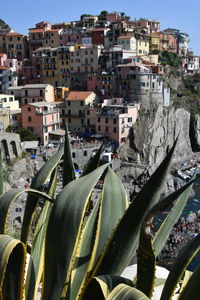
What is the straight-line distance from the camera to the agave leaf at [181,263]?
2.05 metres

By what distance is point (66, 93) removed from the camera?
40344 millimetres

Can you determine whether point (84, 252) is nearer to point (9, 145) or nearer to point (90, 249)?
point (90, 249)

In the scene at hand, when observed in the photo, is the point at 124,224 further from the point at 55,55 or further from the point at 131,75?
the point at 55,55

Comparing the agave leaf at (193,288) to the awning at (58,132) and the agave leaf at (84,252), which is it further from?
the awning at (58,132)

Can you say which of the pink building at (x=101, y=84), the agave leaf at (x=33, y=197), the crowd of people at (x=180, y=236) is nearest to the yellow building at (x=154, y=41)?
the pink building at (x=101, y=84)

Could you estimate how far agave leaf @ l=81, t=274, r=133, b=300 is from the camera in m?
2.16

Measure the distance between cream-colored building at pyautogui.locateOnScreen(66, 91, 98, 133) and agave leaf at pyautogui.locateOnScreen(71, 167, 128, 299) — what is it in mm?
34301

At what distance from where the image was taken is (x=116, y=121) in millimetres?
35156

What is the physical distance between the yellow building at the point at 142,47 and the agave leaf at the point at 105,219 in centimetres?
4308

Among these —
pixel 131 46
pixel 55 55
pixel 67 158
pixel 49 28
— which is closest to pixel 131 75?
pixel 131 46

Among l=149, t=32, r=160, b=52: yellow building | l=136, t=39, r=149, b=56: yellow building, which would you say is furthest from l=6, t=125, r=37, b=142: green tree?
l=149, t=32, r=160, b=52: yellow building

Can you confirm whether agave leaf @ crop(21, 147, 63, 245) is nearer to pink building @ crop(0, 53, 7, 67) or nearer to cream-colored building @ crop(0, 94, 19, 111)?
cream-colored building @ crop(0, 94, 19, 111)

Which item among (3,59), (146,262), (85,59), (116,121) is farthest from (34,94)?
(146,262)

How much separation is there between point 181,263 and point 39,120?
32429 mm
